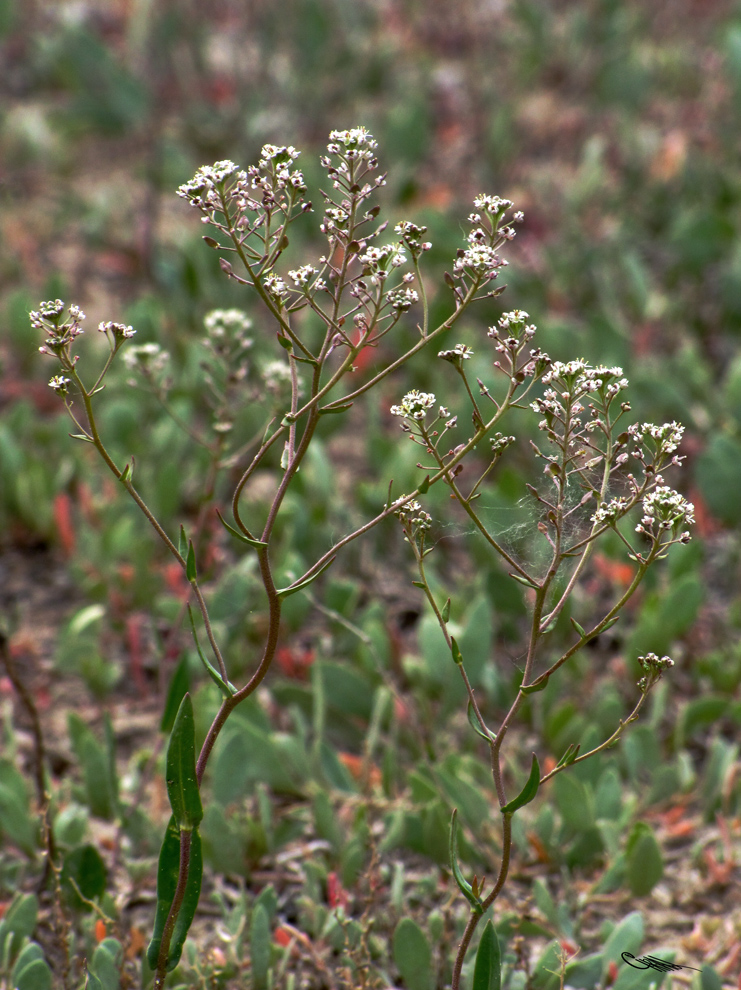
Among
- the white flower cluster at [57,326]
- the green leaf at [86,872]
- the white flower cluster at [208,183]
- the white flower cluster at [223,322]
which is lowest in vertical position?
the green leaf at [86,872]

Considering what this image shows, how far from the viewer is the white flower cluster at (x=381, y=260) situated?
1561 millimetres

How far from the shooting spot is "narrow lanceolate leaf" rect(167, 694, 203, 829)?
171cm

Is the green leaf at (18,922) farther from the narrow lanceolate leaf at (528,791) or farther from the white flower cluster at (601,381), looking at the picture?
the white flower cluster at (601,381)

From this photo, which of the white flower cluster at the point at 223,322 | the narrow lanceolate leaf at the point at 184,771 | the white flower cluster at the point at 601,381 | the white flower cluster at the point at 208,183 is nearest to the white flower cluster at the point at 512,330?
the white flower cluster at the point at 601,381

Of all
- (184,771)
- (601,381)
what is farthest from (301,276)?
(184,771)

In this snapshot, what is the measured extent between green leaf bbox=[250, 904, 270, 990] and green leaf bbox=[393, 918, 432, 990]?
25cm

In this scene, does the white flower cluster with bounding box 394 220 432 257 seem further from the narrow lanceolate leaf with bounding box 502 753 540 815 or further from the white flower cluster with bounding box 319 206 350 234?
the narrow lanceolate leaf with bounding box 502 753 540 815

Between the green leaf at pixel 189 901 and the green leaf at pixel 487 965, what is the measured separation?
478 millimetres

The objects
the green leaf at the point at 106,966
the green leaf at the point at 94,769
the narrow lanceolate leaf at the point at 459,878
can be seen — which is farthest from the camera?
the green leaf at the point at 94,769

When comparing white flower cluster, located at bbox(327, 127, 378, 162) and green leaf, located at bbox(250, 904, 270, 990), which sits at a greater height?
white flower cluster, located at bbox(327, 127, 378, 162)

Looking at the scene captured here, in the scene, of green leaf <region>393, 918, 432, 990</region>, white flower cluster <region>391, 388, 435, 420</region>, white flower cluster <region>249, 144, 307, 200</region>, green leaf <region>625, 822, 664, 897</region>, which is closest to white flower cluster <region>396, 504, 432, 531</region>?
white flower cluster <region>391, 388, 435, 420</region>

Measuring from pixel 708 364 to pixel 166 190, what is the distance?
2789 millimetres

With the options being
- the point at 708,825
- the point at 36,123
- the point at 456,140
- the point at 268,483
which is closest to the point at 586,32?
the point at 456,140

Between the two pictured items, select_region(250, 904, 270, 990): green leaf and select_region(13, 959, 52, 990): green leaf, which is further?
select_region(250, 904, 270, 990): green leaf
